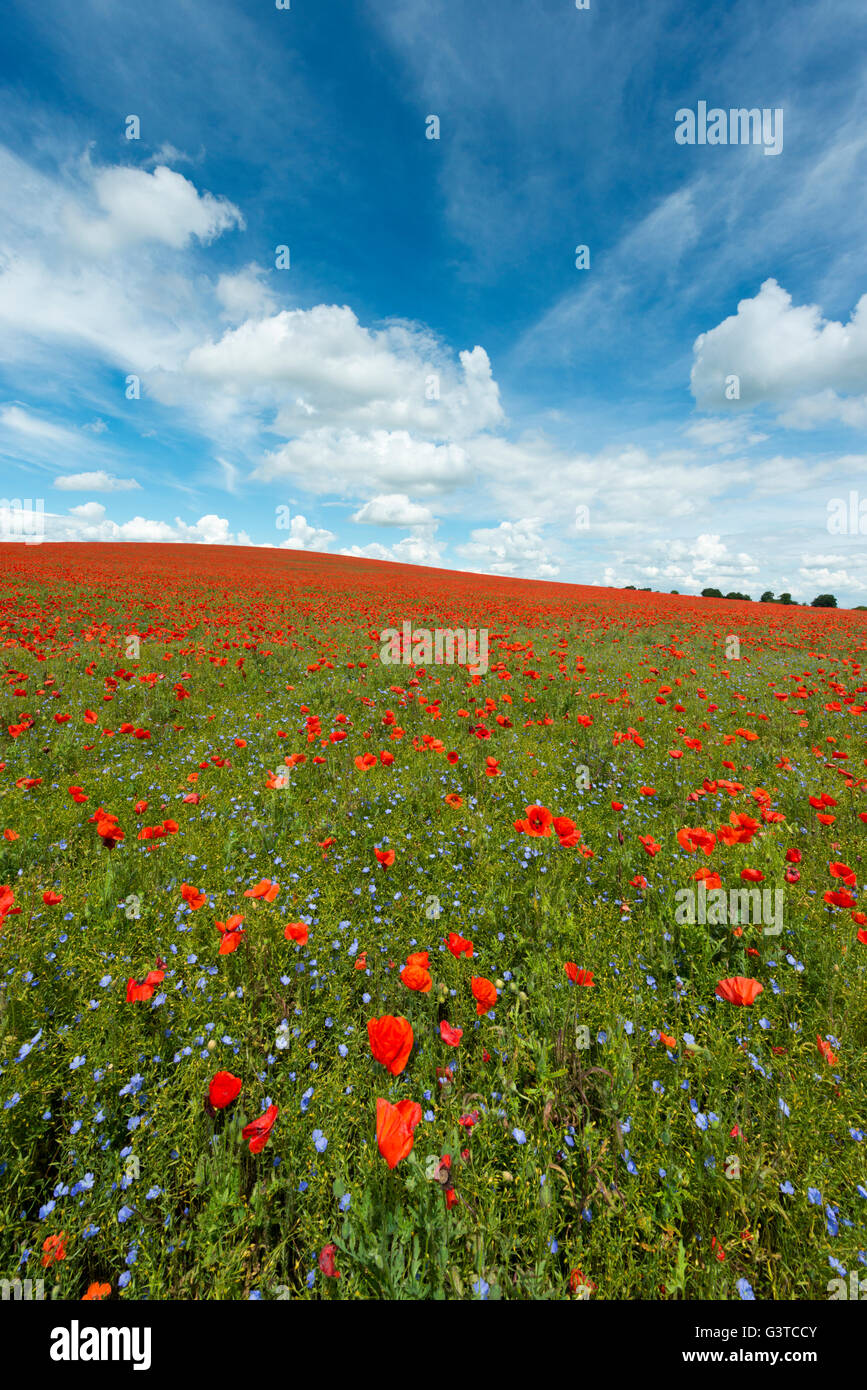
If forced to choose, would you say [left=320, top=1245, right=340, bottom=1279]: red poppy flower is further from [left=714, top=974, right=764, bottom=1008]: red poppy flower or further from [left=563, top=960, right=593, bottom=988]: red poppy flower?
[left=714, top=974, right=764, bottom=1008]: red poppy flower

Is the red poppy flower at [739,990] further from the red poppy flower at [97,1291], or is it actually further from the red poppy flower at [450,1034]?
the red poppy flower at [97,1291]

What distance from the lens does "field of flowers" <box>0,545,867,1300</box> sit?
1.72 meters

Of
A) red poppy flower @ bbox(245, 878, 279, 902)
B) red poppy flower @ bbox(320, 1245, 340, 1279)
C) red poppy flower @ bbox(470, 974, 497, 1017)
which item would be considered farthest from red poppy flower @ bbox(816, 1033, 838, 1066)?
red poppy flower @ bbox(245, 878, 279, 902)

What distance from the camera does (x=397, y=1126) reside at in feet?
5.89

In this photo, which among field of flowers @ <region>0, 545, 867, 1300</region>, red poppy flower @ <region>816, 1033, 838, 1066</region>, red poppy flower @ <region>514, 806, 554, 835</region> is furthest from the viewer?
red poppy flower @ <region>514, 806, 554, 835</region>

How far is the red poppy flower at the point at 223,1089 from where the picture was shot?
6.27 feet

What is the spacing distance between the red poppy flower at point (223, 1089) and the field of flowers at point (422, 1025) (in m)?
0.01

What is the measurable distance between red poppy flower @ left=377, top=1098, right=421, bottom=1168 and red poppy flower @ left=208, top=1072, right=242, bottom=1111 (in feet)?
2.08

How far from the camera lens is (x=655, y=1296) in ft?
5.42


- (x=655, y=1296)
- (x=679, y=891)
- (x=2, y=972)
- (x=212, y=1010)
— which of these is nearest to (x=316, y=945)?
(x=212, y=1010)

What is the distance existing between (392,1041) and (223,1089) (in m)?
0.70

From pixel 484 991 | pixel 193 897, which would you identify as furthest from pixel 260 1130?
pixel 193 897

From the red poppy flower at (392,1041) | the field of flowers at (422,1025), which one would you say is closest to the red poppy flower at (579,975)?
the field of flowers at (422,1025)

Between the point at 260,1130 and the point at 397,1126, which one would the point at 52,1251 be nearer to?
the point at 260,1130
